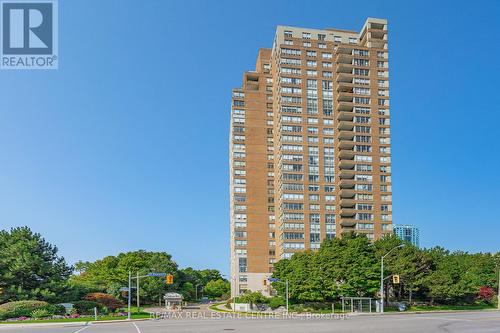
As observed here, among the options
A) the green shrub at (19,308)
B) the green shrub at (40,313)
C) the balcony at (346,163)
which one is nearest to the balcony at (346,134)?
the balcony at (346,163)

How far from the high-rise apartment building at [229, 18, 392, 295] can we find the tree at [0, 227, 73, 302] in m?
57.2

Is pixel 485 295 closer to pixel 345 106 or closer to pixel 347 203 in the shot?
pixel 347 203

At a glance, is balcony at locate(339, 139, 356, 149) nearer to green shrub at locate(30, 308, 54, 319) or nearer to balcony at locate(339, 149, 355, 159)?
balcony at locate(339, 149, 355, 159)

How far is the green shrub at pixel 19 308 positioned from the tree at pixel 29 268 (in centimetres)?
319

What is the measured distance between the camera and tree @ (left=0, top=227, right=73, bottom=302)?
210 ft

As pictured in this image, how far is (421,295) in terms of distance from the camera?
293ft

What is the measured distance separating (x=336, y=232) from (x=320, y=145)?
71.3 feet

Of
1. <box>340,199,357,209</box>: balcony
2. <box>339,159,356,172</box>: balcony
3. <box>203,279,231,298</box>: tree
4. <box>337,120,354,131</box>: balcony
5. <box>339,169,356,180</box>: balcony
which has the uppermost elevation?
<box>337,120,354,131</box>: balcony

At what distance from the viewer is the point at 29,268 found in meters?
64.9

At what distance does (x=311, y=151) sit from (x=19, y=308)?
3196 inches

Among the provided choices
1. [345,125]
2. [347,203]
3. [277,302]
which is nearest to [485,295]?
[347,203]

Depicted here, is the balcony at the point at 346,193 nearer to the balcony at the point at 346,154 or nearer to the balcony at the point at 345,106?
the balcony at the point at 346,154

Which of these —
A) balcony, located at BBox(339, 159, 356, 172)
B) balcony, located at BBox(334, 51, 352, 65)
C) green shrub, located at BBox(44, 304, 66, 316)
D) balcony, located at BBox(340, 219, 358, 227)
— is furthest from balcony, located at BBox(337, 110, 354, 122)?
green shrub, located at BBox(44, 304, 66, 316)

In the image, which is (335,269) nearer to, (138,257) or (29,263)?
(29,263)
